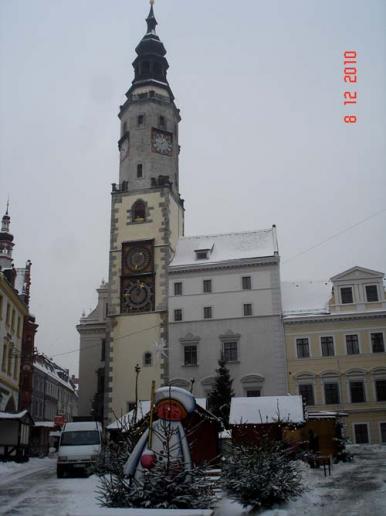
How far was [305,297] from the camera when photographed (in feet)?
155

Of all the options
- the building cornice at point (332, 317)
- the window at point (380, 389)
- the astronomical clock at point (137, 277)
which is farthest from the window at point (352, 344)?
the astronomical clock at point (137, 277)

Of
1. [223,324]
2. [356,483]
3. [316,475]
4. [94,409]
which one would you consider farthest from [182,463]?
[94,409]

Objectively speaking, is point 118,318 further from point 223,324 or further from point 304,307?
point 304,307

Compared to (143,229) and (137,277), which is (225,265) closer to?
(137,277)

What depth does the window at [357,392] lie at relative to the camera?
42.5 meters

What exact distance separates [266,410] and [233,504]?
12931 mm

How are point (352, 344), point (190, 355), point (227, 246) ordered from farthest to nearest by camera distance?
point (227, 246) < point (190, 355) < point (352, 344)

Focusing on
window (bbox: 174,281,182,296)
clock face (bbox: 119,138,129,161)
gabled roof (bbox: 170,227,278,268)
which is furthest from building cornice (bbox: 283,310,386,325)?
clock face (bbox: 119,138,129,161)

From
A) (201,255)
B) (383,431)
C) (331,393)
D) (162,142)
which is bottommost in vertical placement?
(383,431)

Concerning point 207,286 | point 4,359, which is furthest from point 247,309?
point 4,359

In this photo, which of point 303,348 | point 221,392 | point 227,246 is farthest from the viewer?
point 227,246

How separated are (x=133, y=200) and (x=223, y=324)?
13347 millimetres

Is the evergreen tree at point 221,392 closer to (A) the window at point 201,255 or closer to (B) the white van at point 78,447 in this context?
(A) the window at point 201,255

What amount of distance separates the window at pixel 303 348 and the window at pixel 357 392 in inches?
153
